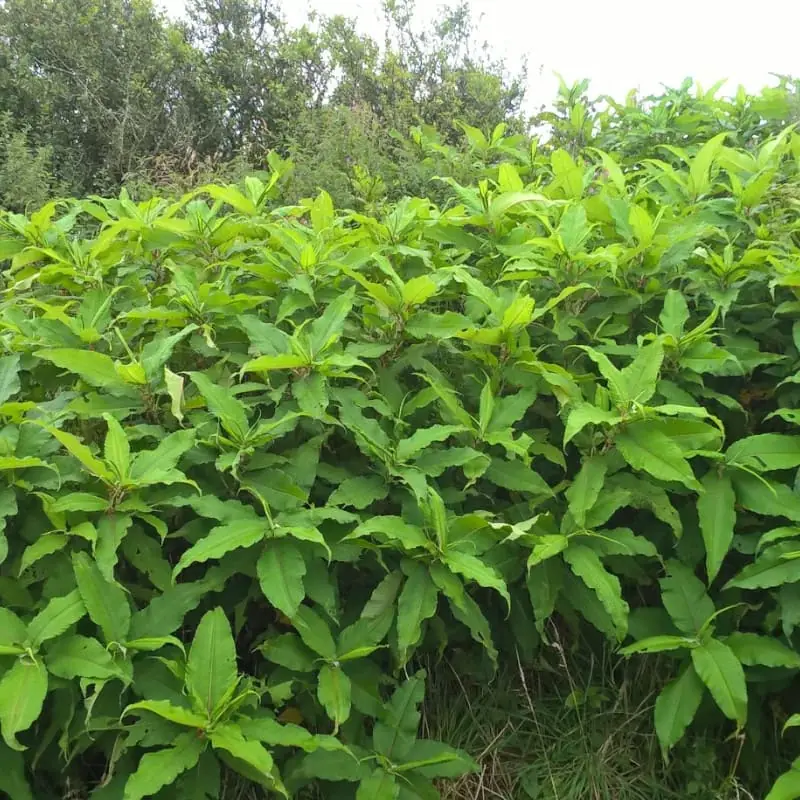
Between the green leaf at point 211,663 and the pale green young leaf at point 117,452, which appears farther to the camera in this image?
the pale green young leaf at point 117,452

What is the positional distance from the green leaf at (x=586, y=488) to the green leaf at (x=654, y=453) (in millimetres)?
65

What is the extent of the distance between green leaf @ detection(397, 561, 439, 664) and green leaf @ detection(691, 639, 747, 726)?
62 centimetres

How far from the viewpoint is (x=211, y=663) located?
145cm

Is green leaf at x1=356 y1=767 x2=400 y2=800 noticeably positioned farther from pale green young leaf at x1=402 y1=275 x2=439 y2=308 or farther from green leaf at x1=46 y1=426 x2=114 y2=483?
pale green young leaf at x1=402 y1=275 x2=439 y2=308

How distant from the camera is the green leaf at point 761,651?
1.66 m

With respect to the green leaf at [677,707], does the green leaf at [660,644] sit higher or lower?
higher

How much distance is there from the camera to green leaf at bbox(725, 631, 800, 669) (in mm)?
1656

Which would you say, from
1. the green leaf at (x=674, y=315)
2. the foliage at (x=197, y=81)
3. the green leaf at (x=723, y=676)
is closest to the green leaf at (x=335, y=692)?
the green leaf at (x=723, y=676)

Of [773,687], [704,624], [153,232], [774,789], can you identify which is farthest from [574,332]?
[153,232]

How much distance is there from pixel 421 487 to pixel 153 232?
1.28 metres

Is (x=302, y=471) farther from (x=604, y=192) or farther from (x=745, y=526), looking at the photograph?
(x=604, y=192)

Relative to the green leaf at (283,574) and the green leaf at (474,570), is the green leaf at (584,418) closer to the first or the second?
the green leaf at (474,570)

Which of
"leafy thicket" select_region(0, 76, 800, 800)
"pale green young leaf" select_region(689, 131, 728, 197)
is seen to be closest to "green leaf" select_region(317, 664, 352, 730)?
"leafy thicket" select_region(0, 76, 800, 800)

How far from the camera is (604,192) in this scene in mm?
2371
